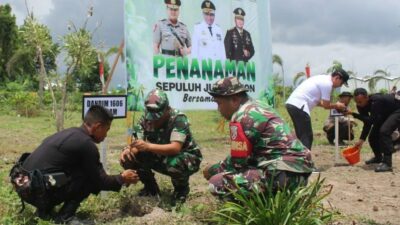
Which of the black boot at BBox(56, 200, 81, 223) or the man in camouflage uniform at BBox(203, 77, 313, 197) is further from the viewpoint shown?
the black boot at BBox(56, 200, 81, 223)

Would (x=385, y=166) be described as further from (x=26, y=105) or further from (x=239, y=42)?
(x=26, y=105)

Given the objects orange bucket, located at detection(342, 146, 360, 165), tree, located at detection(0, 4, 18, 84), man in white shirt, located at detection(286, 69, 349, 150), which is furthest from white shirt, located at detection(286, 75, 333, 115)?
tree, located at detection(0, 4, 18, 84)

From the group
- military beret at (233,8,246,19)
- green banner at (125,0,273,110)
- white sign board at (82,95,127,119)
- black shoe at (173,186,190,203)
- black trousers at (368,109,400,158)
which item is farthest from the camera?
military beret at (233,8,246,19)

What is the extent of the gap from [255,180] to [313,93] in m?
3.21

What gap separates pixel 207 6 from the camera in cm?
863

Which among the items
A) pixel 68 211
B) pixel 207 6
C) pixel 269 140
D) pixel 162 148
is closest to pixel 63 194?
pixel 68 211

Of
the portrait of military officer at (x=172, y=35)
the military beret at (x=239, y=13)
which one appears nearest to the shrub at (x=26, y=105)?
the military beret at (x=239, y=13)

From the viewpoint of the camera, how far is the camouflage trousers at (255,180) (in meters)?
3.49

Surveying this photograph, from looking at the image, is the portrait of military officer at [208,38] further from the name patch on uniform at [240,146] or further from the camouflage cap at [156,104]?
the name patch on uniform at [240,146]

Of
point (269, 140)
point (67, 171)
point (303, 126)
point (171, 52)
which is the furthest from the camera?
point (171, 52)

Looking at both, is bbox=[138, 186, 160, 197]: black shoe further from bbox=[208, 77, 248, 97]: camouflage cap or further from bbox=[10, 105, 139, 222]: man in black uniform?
bbox=[208, 77, 248, 97]: camouflage cap

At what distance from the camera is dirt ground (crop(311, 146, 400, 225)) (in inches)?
176

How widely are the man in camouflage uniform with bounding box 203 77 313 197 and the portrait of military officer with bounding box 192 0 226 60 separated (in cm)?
477

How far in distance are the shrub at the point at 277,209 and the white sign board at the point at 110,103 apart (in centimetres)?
138
